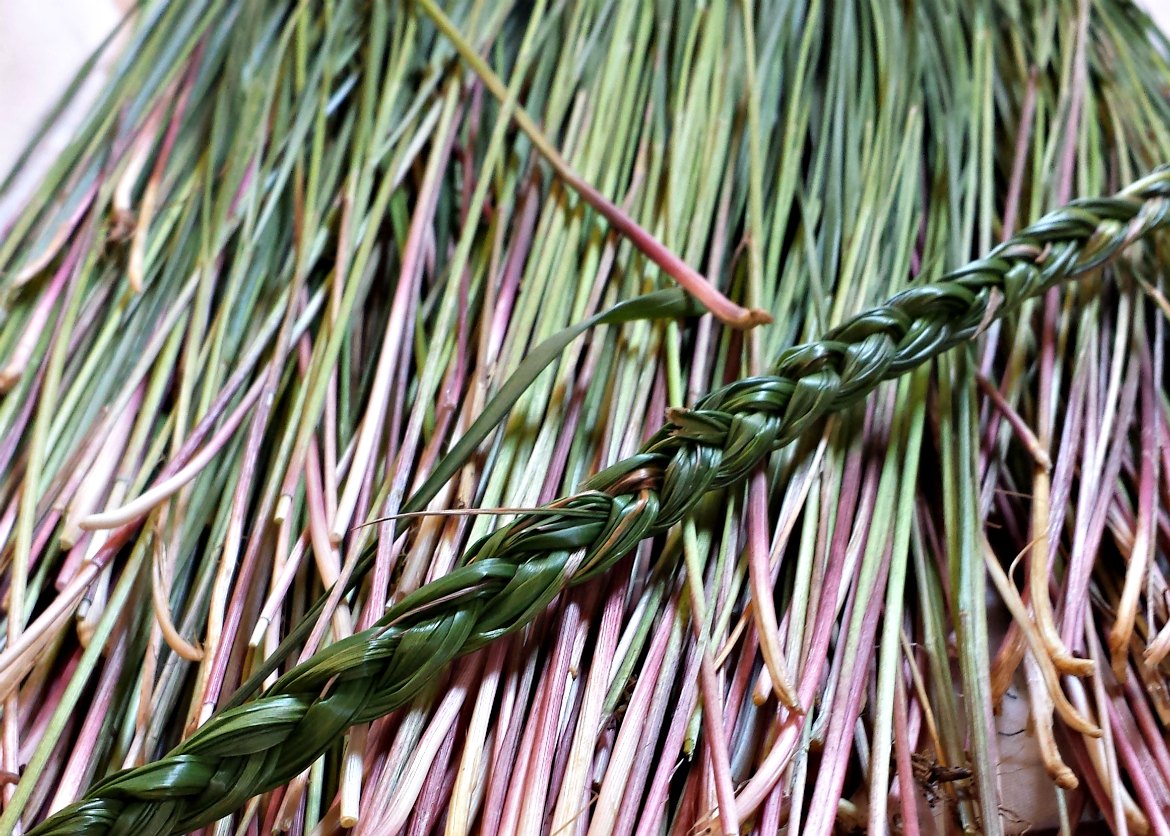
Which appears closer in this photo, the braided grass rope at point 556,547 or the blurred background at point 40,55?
the braided grass rope at point 556,547

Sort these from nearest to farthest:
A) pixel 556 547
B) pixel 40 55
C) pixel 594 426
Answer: pixel 556 547
pixel 594 426
pixel 40 55

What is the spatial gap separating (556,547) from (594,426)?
0.17 m

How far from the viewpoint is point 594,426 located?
1.97 feet

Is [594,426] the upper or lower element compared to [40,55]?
lower

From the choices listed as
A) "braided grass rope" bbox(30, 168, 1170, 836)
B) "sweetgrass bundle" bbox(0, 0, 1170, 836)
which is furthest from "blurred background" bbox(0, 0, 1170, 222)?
"braided grass rope" bbox(30, 168, 1170, 836)

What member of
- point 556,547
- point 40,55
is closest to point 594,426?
point 556,547

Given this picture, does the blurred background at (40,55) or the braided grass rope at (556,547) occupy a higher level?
the blurred background at (40,55)

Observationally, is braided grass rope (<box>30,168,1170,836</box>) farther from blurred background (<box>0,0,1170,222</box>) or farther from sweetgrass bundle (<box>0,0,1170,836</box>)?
blurred background (<box>0,0,1170,222</box>)

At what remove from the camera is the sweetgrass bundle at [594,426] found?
18.3 inches

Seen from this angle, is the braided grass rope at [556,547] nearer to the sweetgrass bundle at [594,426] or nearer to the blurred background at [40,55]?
the sweetgrass bundle at [594,426]

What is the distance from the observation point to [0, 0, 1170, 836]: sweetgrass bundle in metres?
0.47

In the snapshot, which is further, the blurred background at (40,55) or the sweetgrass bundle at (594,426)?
the blurred background at (40,55)

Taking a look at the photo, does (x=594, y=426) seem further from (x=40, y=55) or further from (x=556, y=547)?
(x=40, y=55)

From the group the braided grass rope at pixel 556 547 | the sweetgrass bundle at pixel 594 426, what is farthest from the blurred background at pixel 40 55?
the braided grass rope at pixel 556 547
